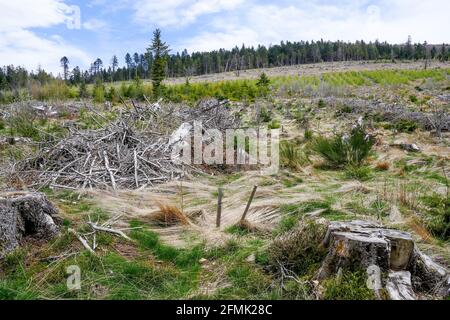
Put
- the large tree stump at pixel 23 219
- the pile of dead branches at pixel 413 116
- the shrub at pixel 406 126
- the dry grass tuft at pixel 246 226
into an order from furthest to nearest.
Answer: the shrub at pixel 406 126, the pile of dead branches at pixel 413 116, the dry grass tuft at pixel 246 226, the large tree stump at pixel 23 219

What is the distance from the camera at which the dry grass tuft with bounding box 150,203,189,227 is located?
3.97m

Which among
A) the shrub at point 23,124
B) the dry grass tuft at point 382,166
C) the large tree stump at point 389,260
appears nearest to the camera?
the large tree stump at point 389,260

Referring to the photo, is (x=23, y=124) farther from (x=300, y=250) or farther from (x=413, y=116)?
(x=413, y=116)

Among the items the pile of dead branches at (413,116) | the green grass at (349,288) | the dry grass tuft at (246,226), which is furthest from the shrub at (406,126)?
the green grass at (349,288)

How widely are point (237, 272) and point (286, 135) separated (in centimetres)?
761

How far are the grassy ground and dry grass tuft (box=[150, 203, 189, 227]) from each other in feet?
0.29

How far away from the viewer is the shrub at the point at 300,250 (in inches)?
112

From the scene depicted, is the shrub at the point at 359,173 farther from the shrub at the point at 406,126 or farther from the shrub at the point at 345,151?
the shrub at the point at 406,126

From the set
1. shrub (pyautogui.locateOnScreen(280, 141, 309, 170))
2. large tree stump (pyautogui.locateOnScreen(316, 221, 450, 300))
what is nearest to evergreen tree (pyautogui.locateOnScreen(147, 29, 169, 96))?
shrub (pyautogui.locateOnScreen(280, 141, 309, 170))

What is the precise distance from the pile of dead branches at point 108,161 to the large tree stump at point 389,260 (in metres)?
3.44

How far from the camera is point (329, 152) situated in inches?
268

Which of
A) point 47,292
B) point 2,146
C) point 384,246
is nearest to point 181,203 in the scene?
point 47,292

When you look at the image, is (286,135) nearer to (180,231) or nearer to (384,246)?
(180,231)

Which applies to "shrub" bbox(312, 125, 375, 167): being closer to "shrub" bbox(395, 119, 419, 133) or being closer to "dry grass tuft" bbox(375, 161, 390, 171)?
Result: "dry grass tuft" bbox(375, 161, 390, 171)
